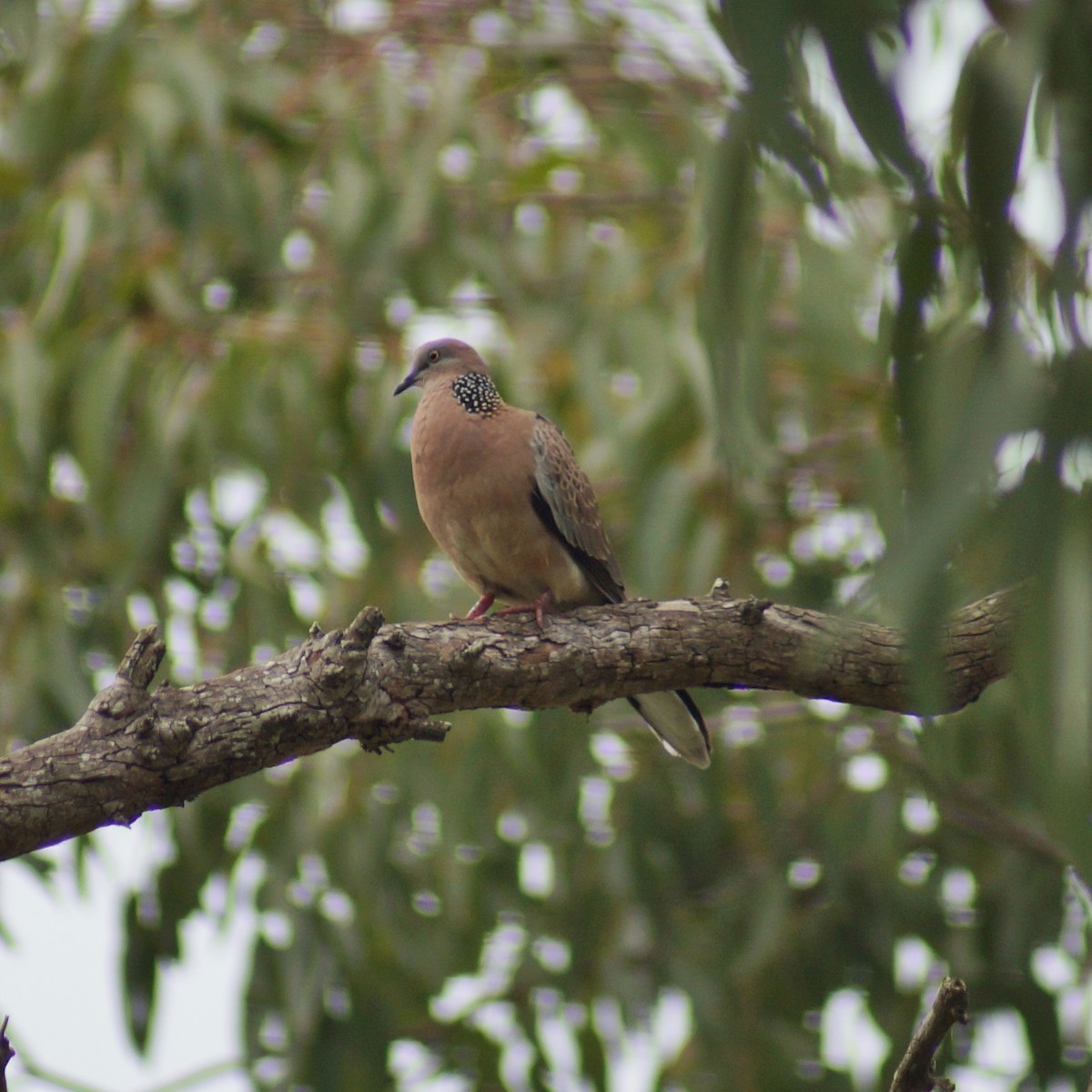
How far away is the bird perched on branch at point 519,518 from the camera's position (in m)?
3.65

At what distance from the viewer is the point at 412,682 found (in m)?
2.70

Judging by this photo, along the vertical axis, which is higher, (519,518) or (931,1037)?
(931,1037)

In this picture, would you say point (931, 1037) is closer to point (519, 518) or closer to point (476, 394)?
point (519, 518)

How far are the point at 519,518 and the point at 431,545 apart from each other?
5.26ft

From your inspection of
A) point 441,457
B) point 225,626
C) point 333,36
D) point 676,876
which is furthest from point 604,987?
point 333,36

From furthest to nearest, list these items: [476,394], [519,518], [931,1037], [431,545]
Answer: [431,545]
[476,394]
[519,518]
[931,1037]

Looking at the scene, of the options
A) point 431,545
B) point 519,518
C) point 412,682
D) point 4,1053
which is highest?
point 4,1053

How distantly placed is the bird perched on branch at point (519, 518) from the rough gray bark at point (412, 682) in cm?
48

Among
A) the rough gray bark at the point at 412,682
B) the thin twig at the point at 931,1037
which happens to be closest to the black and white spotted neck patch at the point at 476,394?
the rough gray bark at the point at 412,682

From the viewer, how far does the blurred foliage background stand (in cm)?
465

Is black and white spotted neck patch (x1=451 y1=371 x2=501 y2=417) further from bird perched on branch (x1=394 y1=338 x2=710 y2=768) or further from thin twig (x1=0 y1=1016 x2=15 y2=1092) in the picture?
thin twig (x1=0 y1=1016 x2=15 y2=1092)

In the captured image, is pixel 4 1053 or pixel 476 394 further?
pixel 476 394

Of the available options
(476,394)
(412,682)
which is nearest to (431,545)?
(476,394)

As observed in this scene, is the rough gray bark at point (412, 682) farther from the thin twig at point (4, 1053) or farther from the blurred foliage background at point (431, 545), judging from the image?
the blurred foliage background at point (431, 545)
